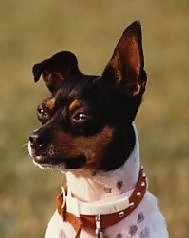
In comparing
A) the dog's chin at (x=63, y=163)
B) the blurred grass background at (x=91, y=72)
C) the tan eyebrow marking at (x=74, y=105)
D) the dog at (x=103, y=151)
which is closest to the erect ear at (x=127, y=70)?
the dog at (x=103, y=151)

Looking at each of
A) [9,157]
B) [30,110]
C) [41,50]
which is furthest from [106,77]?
[41,50]

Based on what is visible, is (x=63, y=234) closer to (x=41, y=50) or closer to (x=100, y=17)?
(x=41, y=50)

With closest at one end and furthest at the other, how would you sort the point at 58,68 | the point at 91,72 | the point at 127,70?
1. the point at 127,70
2. the point at 58,68
3. the point at 91,72

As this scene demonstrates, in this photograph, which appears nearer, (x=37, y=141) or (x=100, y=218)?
(x=37, y=141)

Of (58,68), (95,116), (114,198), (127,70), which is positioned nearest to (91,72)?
(58,68)

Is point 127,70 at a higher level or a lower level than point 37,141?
higher

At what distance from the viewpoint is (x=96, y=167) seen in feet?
24.8

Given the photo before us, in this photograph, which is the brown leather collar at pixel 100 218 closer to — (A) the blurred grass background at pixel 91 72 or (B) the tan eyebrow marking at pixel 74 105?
(B) the tan eyebrow marking at pixel 74 105

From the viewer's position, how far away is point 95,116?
753 cm

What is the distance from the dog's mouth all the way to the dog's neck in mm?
167

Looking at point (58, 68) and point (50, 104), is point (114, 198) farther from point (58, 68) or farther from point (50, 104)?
point (58, 68)

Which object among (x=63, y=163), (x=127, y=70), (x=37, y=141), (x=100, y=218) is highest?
(x=127, y=70)

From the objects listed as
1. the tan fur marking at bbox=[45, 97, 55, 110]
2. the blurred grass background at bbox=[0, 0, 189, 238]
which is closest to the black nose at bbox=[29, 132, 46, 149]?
the tan fur marking at bbox=[45, 97, 55, 110]

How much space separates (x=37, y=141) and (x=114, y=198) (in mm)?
→ 573
